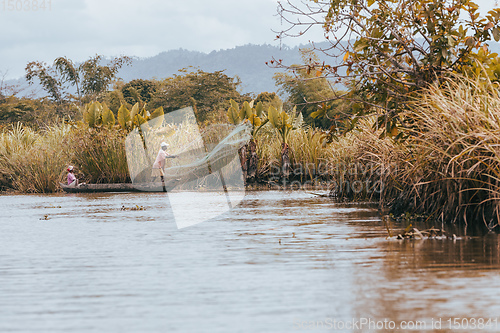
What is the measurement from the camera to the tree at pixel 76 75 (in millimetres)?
52469

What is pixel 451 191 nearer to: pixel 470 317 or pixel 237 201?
pixel 470 317

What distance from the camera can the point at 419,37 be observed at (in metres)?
9.94

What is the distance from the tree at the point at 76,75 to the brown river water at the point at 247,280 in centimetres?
4624

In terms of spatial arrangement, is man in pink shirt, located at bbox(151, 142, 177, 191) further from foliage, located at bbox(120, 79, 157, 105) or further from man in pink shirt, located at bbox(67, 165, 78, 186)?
foliage, located at bbox(120, 79, 157, 105)

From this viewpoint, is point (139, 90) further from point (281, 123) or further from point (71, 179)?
point (71, 179)

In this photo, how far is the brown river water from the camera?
12.1 ft

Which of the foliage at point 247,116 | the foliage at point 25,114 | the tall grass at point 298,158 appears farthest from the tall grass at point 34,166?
the foliage at point 25,114

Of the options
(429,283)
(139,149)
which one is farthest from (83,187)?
(429,283)

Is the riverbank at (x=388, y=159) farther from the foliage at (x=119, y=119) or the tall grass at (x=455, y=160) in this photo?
the foliage at (x=119, y=119)

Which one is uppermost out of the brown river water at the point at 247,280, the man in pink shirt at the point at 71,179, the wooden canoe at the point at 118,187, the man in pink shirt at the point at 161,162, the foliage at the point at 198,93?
the foliage at the point at 198,93

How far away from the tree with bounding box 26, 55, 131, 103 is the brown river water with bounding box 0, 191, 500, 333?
46.2 m

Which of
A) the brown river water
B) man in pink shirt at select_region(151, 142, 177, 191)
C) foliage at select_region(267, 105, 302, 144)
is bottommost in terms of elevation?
the brown river water

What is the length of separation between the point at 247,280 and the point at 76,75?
166 feet

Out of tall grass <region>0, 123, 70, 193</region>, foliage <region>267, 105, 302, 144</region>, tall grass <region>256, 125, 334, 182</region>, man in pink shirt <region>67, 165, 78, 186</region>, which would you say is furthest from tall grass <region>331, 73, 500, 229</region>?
tall grass <region>0, 123, 70, 193</region>
